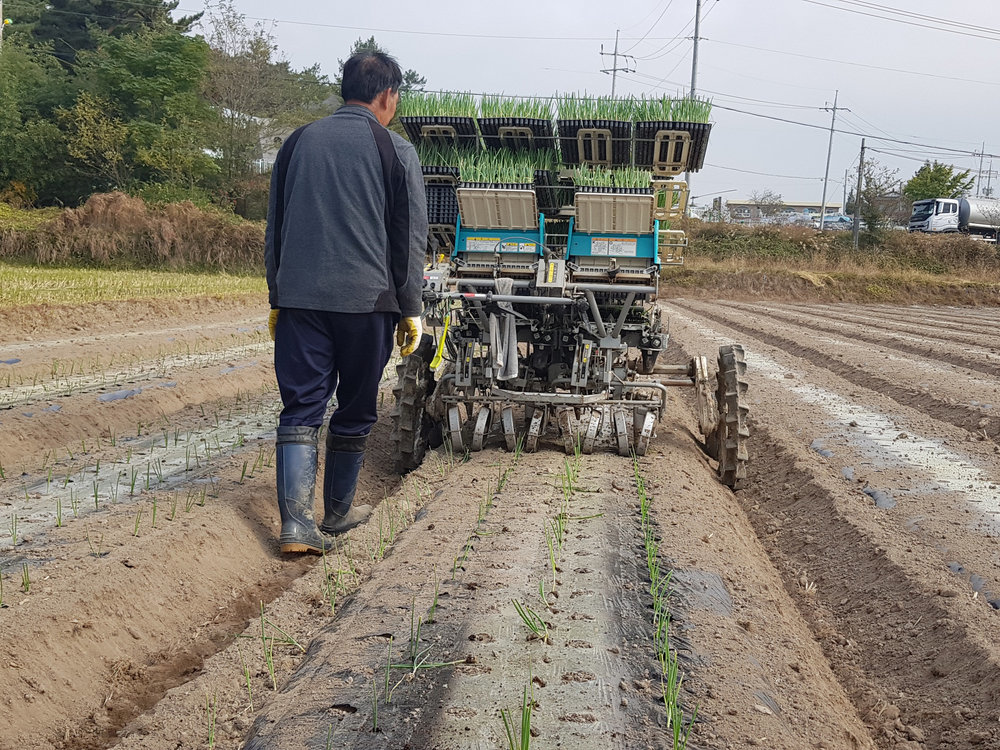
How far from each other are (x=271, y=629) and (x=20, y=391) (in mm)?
5777

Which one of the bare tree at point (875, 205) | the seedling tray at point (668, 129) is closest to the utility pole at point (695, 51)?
the bare tree at point (875, 205)

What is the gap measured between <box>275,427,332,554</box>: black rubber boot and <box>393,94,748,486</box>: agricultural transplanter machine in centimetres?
196

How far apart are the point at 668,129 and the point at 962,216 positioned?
43646 mm

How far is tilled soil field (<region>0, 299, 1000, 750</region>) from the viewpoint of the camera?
2969 mm

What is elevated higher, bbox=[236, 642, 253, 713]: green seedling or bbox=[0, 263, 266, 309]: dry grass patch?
bbox=[0, 263, 266, 309]: dry grass patch

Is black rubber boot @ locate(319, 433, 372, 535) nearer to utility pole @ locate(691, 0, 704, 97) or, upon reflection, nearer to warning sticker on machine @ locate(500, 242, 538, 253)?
warning sticker on machine @ locate(500, 242, 538, 253)

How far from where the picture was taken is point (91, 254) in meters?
26.8

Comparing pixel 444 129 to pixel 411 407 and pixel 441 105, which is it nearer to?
pixel 441 105

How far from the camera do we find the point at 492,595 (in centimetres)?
379

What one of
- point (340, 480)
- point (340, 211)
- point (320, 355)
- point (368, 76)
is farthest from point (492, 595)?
point (368, 76)

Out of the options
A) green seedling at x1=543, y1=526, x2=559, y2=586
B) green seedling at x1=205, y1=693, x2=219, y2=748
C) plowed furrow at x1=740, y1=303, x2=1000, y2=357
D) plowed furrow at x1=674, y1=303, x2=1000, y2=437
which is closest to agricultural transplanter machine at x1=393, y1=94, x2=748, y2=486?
green seedling at x1=543, y1=526, x2=559, y2=586

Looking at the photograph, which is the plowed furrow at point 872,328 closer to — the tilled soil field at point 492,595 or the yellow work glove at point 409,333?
the tilled soil field at point 492,595

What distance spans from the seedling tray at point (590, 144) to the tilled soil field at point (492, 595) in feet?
7.32

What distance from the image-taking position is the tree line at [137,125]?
→ 113 feet
